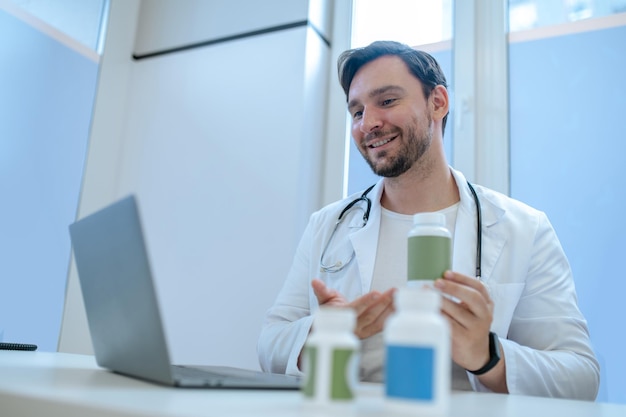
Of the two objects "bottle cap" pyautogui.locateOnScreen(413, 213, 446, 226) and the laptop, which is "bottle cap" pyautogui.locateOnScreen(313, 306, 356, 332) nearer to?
the laptop

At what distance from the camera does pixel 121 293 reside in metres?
0.76

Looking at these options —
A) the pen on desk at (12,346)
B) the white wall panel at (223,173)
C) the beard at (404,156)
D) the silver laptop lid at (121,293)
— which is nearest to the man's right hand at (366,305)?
the silver laptop lid at (121,293)

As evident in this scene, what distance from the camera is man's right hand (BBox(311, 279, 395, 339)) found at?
978 mm

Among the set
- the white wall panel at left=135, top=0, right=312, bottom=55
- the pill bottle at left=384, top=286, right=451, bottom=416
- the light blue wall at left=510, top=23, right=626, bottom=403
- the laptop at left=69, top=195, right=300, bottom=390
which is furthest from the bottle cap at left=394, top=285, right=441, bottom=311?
the white wall panel at left=135, top=0, right=312, bottom=55

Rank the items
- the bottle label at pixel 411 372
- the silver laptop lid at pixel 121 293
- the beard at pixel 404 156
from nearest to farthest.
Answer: the bottle label at pixel 411 372 → the silver laptop lid at pixel 121 293 → the beard at pixel 404 156

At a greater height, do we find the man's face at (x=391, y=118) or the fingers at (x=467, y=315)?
the man's face at (x=391, y=118)

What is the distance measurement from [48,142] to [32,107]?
0.49 ft

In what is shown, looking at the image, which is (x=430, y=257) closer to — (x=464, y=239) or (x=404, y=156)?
(x=464, y=239)

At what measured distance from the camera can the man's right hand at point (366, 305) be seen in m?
0.98

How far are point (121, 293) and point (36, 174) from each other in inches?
66.3

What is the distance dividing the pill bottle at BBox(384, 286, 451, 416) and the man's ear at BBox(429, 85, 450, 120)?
1322mm

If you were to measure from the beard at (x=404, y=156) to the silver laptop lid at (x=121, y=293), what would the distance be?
0.93 m

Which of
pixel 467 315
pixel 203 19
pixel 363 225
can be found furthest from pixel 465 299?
pixel 203 19

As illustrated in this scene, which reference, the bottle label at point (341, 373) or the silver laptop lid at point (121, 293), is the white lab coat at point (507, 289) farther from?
the bottle label at point (341, 373)
